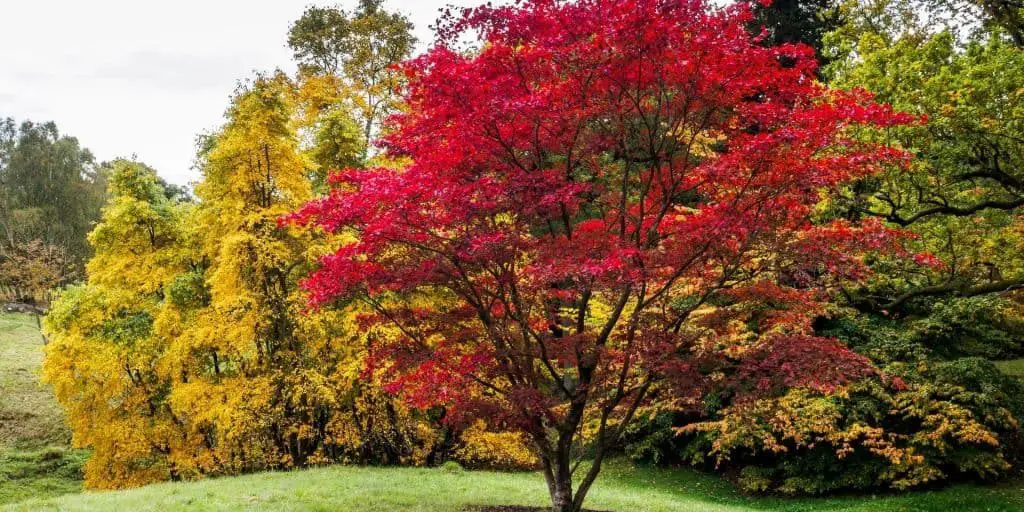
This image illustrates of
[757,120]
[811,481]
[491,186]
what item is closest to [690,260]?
[757,120]

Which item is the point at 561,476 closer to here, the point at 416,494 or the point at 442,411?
the point at 416,494

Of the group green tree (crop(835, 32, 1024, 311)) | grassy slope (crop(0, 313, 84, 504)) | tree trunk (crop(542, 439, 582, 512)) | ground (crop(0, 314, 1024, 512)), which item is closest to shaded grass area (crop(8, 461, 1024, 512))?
ground (crop(0, 314, 1024, 512))

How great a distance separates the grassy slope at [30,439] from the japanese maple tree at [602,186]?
20.5m

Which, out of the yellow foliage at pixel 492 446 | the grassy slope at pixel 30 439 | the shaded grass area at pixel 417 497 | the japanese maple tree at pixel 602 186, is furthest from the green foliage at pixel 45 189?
the japanese maple tree at pixel 602 186

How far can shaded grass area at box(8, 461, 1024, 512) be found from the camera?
10.8m

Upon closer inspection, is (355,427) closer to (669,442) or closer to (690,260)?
(669,442)

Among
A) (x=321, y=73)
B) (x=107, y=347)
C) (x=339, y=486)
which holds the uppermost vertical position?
(x=321, y=73)

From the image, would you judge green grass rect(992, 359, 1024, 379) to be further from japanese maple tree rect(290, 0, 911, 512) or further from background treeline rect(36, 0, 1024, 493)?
japanese maple tree rect(290, 0, 911, 512)

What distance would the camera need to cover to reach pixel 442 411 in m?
→ 20.6

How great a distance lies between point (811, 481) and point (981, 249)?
7.03 m

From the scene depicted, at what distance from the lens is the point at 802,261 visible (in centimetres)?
766

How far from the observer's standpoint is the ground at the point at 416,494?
10.9m

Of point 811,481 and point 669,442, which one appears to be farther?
point 669,442

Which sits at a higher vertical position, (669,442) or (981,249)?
(981,249)
